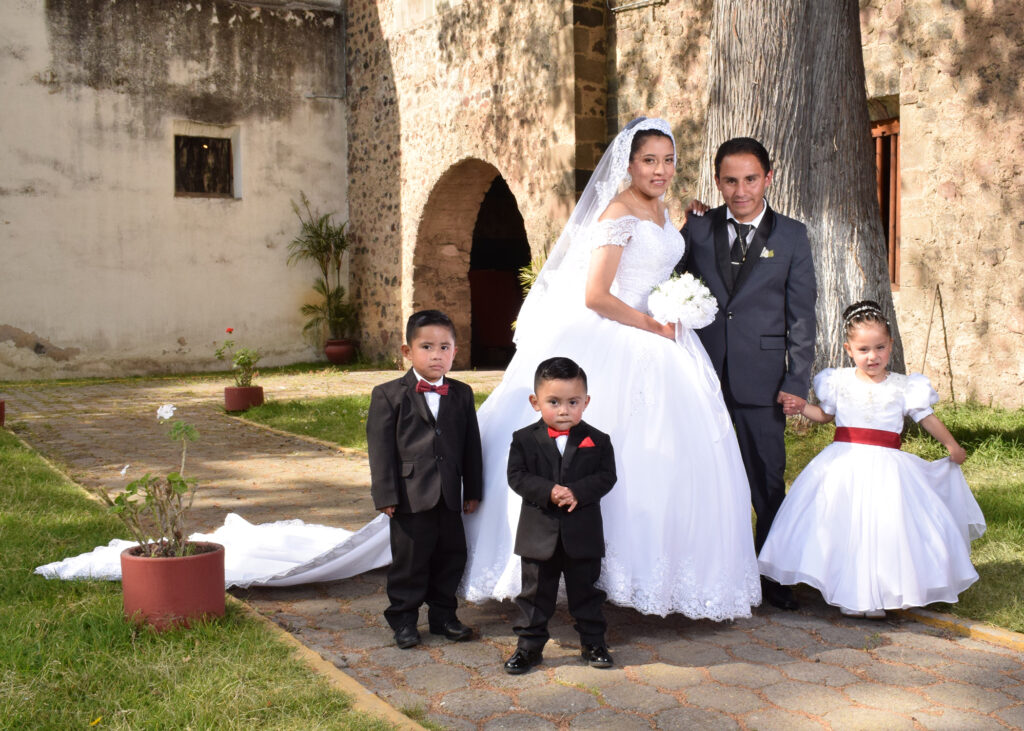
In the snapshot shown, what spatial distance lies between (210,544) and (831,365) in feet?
13.4

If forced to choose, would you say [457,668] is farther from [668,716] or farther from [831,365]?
[831,365]

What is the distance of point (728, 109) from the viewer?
609 cm

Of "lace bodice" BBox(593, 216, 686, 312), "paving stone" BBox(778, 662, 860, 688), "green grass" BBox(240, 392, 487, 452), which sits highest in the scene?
"lace bodice" BBox(593, 216, 686, 312)

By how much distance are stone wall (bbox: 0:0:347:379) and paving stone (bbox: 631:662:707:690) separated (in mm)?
11739

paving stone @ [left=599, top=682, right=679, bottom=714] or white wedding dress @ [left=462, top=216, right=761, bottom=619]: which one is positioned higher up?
white wedding dress @ [left=462, top=216, right=761, bottom=619]

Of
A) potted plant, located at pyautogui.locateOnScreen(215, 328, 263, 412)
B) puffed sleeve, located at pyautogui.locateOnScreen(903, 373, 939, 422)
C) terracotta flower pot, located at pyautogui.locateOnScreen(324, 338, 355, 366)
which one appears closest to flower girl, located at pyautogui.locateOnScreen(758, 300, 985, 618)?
puffed sleeve, located at pyautogui.locateOnScreen(903, 373, 939, 422)

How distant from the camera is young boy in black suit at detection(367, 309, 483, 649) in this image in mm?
3223

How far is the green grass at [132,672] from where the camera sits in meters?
2.53

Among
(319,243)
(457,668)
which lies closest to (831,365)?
(457,668)

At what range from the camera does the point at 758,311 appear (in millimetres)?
3682

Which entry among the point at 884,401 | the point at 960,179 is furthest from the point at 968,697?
the point at 960,179

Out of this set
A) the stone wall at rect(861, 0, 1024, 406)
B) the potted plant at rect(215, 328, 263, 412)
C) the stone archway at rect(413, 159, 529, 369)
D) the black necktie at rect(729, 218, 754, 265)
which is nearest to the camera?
the black necktie at rect(729, 218, 754, 265)

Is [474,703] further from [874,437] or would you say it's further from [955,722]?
[874,437]

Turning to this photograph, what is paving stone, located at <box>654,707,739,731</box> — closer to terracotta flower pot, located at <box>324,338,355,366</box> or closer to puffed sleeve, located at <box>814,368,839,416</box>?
puffed sleeve, located at <box>814,368,839,416</box>
